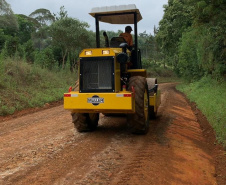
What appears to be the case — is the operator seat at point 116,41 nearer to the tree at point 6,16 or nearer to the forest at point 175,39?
the forest at point 175,39

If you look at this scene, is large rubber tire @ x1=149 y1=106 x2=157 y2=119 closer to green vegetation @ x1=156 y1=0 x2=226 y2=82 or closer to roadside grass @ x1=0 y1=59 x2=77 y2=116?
green vegetation @ x1=156 y1=0 x2=226 y2=82

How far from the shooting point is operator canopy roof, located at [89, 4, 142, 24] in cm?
715

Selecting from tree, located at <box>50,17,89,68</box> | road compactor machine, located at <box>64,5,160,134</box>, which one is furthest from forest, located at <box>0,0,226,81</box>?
road compactor machine, located at <box>64,5,160,134</box>

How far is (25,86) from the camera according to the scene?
13.7m

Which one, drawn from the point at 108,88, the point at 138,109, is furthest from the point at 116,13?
Result: the point at 138,109

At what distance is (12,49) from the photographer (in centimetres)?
1842

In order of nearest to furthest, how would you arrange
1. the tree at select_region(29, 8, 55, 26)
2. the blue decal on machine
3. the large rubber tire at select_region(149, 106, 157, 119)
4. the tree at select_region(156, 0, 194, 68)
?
the blue decal on machine → the large rubber tire at select_region(149, 106, 157, 119) → the tree at select_region(156, 0, 194, 68) → the tree at select_region(29, 8, 55, 26)

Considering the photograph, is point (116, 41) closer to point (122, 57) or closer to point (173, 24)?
point (122, 57)

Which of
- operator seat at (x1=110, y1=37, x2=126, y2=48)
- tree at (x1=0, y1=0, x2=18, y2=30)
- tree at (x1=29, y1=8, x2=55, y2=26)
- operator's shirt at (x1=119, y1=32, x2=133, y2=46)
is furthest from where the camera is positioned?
tree at (x1=29, y1=8, x2=55, y2=26)

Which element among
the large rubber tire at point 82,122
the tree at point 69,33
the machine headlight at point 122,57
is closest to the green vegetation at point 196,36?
the machine headlight at point 122,57

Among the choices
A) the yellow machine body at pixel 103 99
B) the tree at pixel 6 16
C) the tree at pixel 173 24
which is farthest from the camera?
the tree at pixel 6 16

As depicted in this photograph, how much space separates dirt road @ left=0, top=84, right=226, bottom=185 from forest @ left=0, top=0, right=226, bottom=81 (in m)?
3.54

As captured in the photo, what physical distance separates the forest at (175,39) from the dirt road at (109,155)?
139 inches

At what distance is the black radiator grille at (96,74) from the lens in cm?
647
